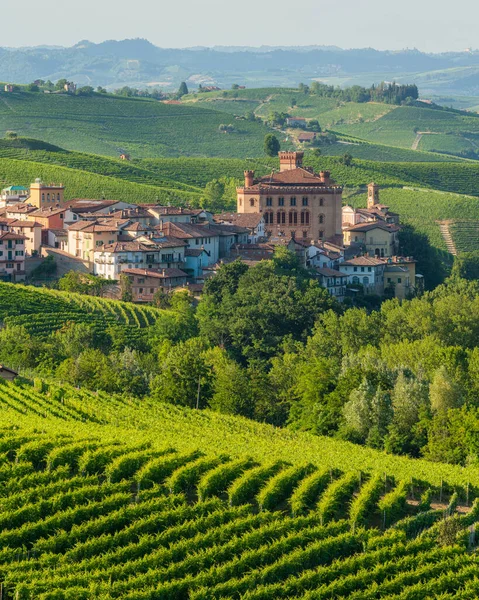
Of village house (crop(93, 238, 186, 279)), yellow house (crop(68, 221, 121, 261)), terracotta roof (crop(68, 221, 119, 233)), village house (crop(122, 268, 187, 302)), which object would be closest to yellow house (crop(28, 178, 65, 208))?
terracotta roof (crop(68, 221, 119, 233))

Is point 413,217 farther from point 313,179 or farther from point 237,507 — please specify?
point 237,507

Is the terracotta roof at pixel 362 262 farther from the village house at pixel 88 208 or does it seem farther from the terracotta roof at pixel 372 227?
the village house at pixel 88 208

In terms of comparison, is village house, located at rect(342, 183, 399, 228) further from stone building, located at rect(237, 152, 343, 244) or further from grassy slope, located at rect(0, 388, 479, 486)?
grassy slope, located at rect(0, 388, 479, 486)

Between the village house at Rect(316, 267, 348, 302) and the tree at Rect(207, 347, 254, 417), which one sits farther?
the village house at Rect(316, 267, 348, 302)

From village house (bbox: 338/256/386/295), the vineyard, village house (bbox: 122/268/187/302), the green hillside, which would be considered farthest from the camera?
the green hillside

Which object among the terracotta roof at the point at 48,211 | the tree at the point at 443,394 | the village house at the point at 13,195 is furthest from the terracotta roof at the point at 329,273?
the tree at the point at 443,394

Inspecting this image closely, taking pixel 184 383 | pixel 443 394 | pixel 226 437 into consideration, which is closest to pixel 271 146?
pixel 184 383
